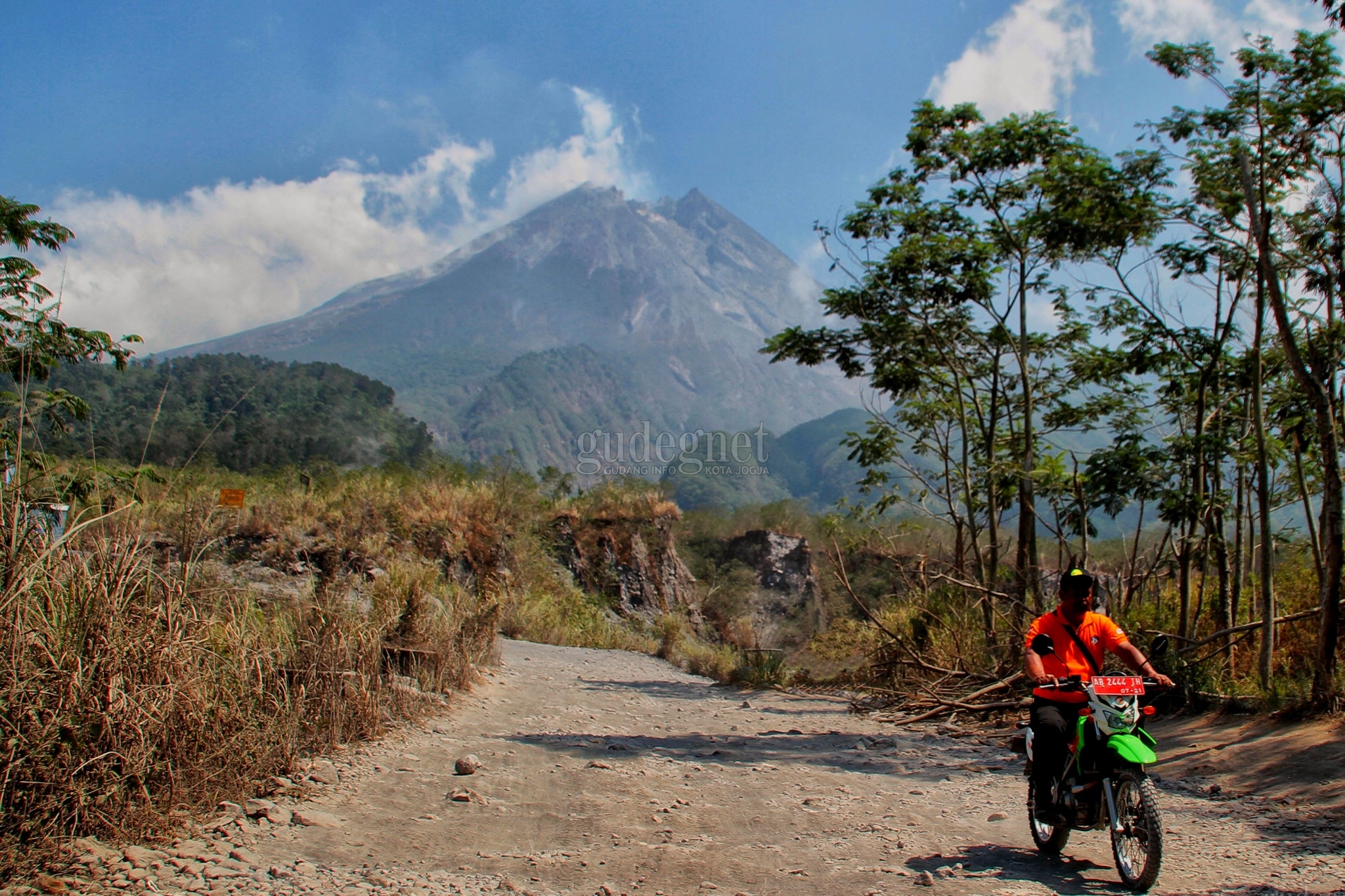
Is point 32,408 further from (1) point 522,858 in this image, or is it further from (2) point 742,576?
(2) point 742,576

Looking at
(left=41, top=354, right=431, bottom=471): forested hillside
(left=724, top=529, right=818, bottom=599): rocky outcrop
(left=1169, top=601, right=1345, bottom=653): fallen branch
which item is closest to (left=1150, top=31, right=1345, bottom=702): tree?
(left=1169, top=601, right=1345, bottom=653): fallen branch

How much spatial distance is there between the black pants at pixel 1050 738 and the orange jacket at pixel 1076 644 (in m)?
0.07

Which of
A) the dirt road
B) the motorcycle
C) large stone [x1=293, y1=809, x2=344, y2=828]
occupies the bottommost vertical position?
the dirt road

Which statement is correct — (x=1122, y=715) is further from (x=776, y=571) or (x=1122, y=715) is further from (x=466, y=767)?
(x=776, y=571)

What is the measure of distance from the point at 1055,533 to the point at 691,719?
4801mm

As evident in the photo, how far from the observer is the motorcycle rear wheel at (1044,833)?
13.5 feet

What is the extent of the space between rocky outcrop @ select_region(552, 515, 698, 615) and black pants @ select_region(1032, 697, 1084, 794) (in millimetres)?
21424

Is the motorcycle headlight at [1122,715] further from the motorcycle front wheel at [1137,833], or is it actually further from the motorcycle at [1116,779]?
the motorcycle front wheel at [1137,833]

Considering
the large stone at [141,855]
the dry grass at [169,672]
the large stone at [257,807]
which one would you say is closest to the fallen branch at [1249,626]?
the dry grass at [169,672]

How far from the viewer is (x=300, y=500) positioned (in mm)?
18281

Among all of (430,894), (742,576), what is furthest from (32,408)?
(742,576)

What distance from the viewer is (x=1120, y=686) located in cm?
382

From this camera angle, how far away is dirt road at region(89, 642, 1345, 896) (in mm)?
3754

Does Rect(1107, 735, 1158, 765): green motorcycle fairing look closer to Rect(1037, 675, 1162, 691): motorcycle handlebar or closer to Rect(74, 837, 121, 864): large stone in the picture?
Rect(1037, 675, 1162, 691): motorcycle handlebar
